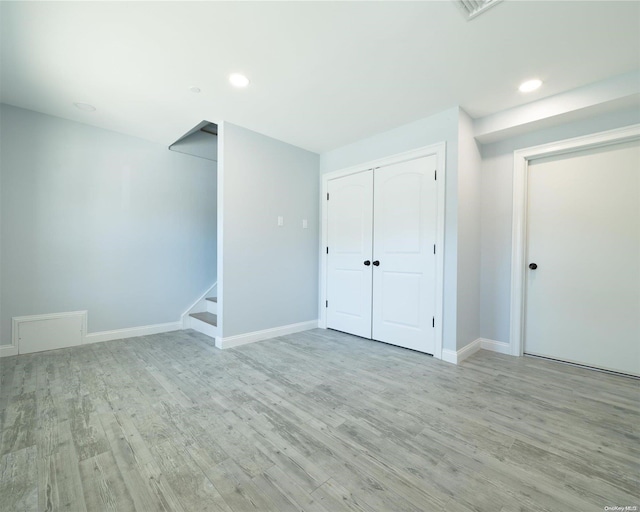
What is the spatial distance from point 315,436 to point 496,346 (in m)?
2.39

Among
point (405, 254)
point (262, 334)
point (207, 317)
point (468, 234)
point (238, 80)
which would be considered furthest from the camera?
point (207, 317)

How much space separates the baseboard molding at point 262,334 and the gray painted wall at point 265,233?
5 cm

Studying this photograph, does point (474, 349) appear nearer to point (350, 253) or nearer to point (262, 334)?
point (350, 253)

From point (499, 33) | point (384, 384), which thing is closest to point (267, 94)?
point (499, 33)

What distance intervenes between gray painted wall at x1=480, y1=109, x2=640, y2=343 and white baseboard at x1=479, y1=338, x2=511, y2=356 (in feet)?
0.14

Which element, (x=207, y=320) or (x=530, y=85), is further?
(x=207, y=320)

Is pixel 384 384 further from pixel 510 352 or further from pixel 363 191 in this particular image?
pixel 363 191

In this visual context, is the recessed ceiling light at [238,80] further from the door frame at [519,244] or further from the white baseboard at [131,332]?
the white baseboard at [131,332]

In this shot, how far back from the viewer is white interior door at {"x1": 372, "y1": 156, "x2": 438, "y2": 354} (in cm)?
289

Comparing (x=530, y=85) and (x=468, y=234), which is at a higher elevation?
(x=530, y=85)

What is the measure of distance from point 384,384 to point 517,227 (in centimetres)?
211

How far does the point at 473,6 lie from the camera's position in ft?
5.35

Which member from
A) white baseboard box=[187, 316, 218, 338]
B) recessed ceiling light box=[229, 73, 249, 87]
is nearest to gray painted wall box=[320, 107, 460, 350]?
recessed ceiling light box=[229, 73, 249, 87]

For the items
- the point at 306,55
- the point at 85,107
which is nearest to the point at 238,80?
the point at 306,55
